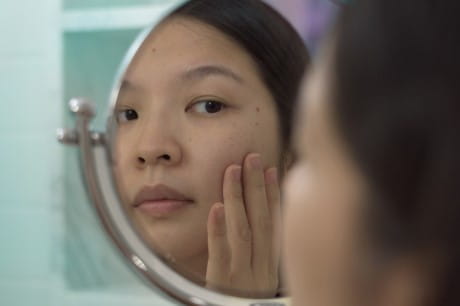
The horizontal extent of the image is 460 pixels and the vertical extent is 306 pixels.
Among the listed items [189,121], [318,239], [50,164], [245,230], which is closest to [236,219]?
[245,230]

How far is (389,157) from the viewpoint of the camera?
298 millimetres

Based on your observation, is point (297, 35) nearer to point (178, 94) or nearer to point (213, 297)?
point (178, 94)

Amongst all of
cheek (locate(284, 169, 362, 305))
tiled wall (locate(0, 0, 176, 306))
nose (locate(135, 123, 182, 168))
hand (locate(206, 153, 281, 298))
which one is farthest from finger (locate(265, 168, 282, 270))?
cheek (locate(284, 169, 362, 305))

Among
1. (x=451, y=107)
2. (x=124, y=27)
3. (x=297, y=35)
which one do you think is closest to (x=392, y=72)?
(x=451, y=107)

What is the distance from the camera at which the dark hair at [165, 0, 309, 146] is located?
30.7 inches

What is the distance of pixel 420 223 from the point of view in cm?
30

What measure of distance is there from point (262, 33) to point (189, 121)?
0.14m

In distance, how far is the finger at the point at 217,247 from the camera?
77cm

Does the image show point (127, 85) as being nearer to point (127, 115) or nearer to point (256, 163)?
point (127, 115)

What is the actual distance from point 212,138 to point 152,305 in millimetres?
252

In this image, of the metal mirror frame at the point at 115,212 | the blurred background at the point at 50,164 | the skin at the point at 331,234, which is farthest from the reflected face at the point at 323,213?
the blurred background at the point at 50,164

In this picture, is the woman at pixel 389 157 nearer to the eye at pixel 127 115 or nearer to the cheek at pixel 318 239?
the cheek at pixel 318 239

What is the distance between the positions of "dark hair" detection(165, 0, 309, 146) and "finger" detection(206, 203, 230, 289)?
0.13m

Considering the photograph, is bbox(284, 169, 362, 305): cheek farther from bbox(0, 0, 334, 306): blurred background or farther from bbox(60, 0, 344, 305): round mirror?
bbox(0, 0, 334, 306): blurred background
